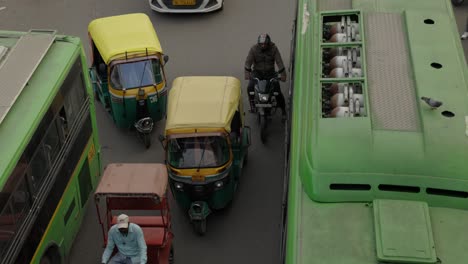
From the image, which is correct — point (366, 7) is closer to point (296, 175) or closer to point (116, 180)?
point (296, 175)

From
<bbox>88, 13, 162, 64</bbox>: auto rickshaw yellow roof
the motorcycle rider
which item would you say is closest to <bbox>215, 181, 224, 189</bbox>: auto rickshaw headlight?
the motorcycle rider

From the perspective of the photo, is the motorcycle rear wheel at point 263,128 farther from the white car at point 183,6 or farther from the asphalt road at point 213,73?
the white car at point 183,6

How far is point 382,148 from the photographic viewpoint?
7.65 m

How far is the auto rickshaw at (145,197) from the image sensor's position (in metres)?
9.62

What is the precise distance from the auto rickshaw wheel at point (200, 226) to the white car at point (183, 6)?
26.7ft

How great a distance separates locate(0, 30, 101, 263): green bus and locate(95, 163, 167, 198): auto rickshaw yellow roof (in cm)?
72

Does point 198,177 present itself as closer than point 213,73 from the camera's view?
Yes

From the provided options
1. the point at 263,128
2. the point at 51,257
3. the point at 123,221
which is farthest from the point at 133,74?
the point at 123,221

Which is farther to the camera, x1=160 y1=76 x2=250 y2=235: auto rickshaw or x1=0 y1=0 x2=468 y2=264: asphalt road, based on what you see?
x1=0 y1=0 x2=468 y2=264: asphalt road

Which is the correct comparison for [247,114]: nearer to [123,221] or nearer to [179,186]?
[179,186]

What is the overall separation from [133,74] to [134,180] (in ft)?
11.6

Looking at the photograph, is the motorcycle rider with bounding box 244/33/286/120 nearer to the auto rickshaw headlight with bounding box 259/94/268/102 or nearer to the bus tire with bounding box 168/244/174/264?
the auto rickshaw headlight with bounding box 259/94/268/102

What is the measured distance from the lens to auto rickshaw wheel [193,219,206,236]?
10.8 meters

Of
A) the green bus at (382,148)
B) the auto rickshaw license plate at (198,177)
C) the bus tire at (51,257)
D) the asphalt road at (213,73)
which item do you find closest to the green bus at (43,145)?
the bus tire at (51,257)
